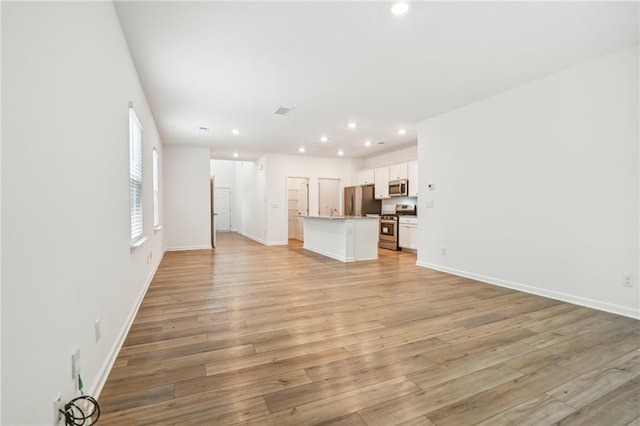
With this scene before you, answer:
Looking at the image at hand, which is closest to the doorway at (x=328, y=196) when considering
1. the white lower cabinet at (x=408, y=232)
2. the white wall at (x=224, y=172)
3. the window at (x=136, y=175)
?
the white lower cabinet at (x=408, y=232)

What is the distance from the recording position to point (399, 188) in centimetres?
784

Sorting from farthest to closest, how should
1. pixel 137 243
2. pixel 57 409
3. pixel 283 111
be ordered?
pixel 283 111
pixel 137 243
pixel 57 409

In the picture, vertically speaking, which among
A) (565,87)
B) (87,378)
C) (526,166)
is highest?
(565,87)

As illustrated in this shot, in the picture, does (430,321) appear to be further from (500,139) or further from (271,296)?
(500,139)

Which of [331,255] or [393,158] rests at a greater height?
[393,158]

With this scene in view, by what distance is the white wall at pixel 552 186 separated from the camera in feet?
10.3

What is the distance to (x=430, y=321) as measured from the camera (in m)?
2.93

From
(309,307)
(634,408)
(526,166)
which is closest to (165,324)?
(309,307)

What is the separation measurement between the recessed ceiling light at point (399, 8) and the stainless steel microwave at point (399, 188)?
18.0 ft

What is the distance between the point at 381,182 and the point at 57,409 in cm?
811

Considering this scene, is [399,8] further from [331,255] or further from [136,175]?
[331,255]

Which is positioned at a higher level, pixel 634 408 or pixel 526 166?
pixel 526 166

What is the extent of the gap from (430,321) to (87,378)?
2.69m

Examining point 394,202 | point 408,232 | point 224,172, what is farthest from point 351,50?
point 224,172
